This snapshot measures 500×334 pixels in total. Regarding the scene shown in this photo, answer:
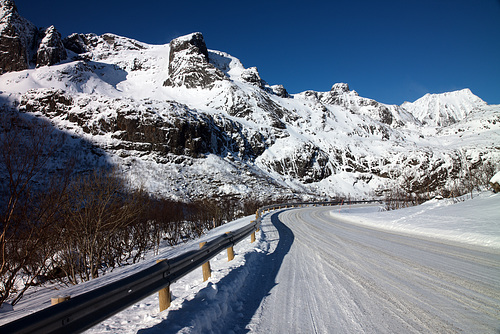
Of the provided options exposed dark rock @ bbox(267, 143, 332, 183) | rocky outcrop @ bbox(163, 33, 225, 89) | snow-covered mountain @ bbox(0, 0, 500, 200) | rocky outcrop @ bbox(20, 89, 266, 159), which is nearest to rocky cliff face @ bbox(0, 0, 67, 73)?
snow-covered mountain @ bbox(0, 0, 500, 200)

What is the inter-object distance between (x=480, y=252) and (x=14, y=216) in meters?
11.4

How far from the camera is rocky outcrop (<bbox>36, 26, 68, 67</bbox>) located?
122 meters

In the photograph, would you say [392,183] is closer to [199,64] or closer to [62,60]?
[199,64]

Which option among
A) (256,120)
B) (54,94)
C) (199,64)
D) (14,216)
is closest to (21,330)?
(14,216)

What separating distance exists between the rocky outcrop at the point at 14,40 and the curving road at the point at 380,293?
16030 centimetres

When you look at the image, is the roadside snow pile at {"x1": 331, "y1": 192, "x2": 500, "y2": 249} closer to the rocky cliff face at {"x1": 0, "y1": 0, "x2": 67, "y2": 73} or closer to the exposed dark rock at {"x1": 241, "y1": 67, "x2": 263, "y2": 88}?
the rocky cliff face at {"x1": 0, "y1": 0, "x2": 67, "y2": 73}

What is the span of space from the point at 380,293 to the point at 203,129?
9545cm

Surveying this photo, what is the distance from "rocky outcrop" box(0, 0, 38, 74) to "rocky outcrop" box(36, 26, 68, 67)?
18.1 feet

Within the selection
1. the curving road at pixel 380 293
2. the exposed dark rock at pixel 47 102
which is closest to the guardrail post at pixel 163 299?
the curving road at pixel 380 293

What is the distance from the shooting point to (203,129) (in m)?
95.8

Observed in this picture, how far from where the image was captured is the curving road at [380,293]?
309 centimetres

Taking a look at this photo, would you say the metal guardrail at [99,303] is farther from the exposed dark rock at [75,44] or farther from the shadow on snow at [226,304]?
the exposed dark rock at [75,44]

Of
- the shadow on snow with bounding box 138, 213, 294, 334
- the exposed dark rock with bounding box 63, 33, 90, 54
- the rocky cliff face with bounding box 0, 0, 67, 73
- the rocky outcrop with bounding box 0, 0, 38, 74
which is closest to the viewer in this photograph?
the shadow on snow with bounding box 138, 213, 294, 334

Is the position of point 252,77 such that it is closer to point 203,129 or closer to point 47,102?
point 203,129
